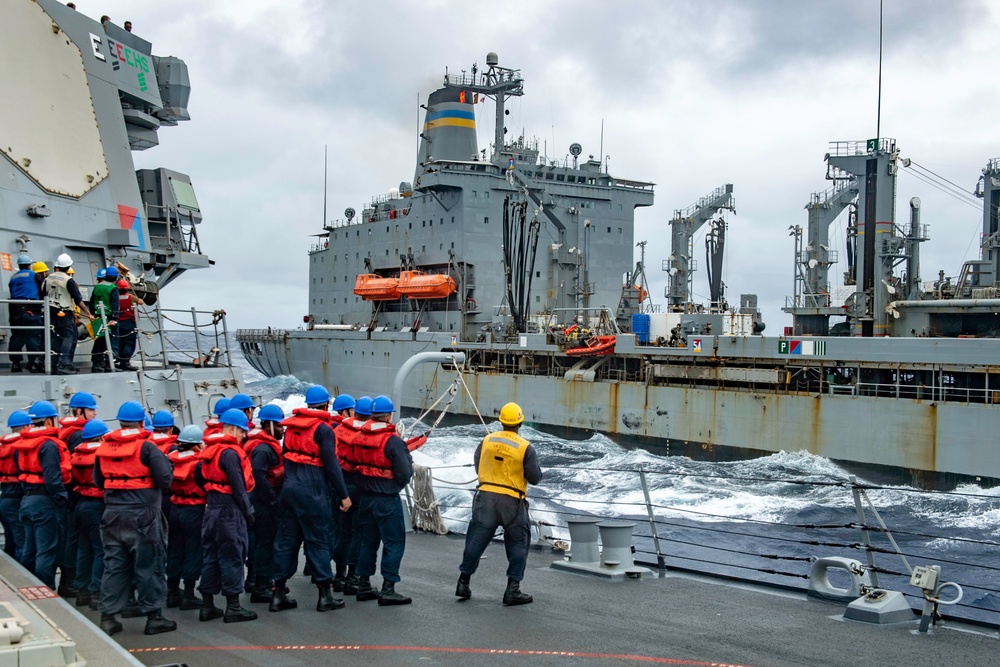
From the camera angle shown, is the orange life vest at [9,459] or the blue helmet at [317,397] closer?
the orange life vest at [9,459]

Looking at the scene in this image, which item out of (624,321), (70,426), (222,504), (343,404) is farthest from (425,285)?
(222,504)

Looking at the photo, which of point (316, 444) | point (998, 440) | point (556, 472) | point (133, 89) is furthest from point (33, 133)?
point (998, 440)

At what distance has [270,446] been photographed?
584 centimetres

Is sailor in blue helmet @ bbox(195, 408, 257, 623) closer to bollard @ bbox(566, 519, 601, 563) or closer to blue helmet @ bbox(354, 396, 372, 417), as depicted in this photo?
blue helmet @ bbox(354, 396, 372, 417)

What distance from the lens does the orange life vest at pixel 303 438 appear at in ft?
18.7

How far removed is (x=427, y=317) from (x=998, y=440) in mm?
20778

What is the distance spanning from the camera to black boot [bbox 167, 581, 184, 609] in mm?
5953

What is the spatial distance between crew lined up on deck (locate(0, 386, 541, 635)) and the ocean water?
3.14 meters

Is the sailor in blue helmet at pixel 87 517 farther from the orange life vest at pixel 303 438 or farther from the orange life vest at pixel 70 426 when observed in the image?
the orange life vest at pixel 303 438

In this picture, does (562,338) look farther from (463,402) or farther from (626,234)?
(626,234)

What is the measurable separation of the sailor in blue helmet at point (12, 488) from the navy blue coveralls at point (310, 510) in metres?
1.77

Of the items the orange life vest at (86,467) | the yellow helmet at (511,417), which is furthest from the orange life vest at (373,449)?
the orange life vest at (86,467)

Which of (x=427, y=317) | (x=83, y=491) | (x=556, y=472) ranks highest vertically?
(x=427, y=317)

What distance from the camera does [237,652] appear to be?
191 inches
